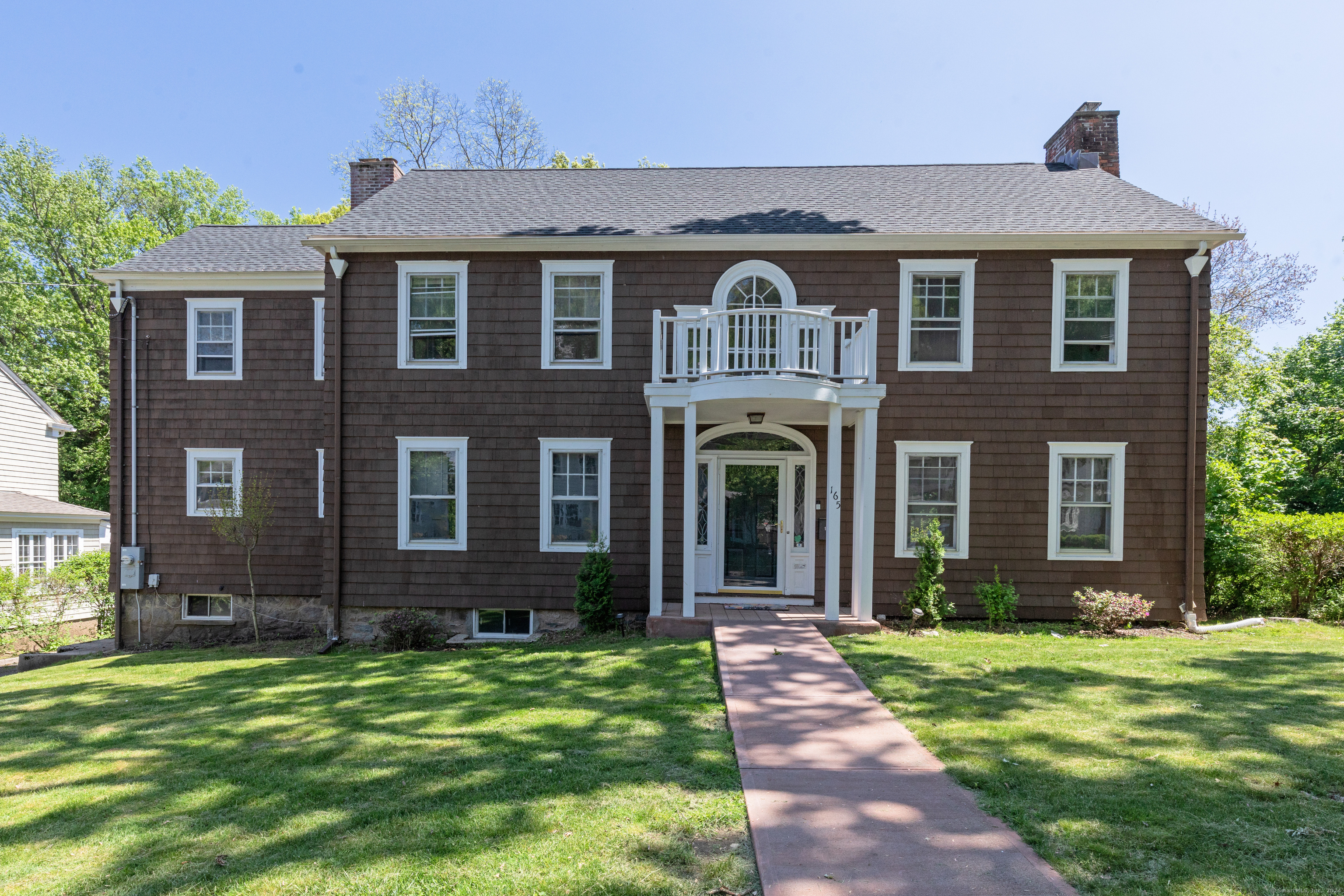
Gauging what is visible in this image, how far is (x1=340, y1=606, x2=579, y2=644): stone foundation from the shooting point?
11.1 m

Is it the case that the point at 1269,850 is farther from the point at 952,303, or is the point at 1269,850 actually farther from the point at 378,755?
the point at 952,303

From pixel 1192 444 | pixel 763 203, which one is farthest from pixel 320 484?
pixel 1192 444

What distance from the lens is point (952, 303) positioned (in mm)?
10867

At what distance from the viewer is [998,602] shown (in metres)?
10.3

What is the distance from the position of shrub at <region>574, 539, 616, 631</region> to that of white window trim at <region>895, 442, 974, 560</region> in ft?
14.4

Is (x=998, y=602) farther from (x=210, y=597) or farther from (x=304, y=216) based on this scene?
(x=304, y=216)

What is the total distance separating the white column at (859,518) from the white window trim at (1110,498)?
3167 mm

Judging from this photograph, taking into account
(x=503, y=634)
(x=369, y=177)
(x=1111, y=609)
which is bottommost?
(x=503, y=634)

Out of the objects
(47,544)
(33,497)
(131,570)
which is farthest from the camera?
(33,497)

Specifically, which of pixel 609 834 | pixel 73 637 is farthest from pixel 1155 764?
pixel 73 637

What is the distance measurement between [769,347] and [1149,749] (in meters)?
5.99

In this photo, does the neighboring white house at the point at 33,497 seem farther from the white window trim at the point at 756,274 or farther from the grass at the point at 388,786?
the white window trim at the point at 756,274

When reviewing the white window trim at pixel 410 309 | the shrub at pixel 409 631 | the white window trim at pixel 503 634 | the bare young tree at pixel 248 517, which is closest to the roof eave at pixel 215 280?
the white window trim at pixel 410 309

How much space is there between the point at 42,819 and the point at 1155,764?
22.2ft
